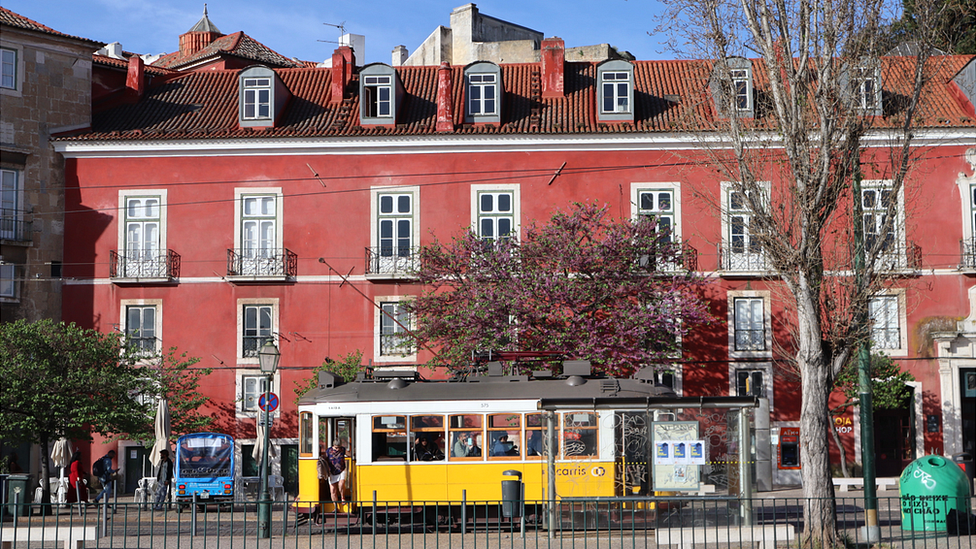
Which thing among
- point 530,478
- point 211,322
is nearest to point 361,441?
point 530,478

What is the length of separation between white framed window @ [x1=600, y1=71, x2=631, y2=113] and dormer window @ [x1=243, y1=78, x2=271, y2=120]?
950 centimetres

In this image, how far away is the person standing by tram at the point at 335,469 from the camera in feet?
61.2

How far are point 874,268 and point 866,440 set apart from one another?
8.01 ft

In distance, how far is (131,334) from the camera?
29578mm

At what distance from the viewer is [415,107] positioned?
102ft

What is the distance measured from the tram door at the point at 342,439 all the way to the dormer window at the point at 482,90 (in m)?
13.5

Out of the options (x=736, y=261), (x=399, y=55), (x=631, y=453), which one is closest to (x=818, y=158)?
(x=631, y=453)

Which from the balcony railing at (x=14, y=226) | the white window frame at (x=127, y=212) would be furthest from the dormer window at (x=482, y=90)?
the balcony railing at (x=14, y=226)

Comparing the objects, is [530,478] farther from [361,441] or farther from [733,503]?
[733,503]

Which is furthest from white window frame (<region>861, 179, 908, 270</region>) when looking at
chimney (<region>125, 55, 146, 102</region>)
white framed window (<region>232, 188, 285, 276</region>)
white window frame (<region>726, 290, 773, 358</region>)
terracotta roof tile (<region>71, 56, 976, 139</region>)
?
chimney (<region>125, 55, 146, 102</region>)

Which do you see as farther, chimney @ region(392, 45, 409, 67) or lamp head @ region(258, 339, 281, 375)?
chimney @ region(392, 45, 409, 67)

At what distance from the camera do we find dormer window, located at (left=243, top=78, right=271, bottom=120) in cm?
3052

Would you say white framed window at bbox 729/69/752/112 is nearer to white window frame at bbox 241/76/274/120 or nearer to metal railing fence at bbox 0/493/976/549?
metal railing fence at bbox 0/493/976/549

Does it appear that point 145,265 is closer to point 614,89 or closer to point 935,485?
point 614,89
